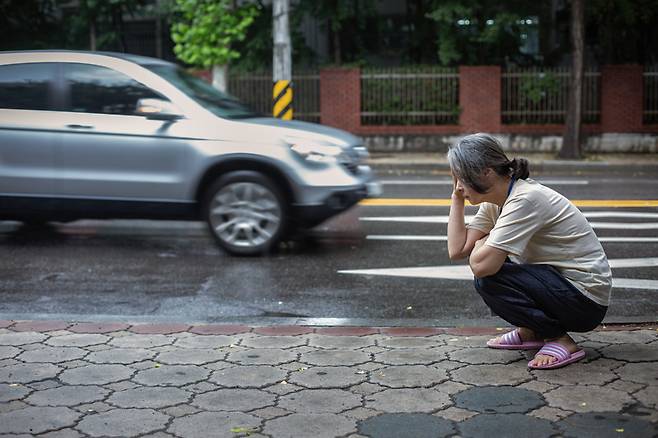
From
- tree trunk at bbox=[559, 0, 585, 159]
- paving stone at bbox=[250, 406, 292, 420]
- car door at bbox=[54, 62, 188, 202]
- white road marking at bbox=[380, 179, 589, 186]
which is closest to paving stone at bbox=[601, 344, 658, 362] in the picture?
paving stone at bbox=[250, 406, 292, 420]

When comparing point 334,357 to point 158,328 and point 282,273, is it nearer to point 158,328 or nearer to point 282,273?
point 158,328

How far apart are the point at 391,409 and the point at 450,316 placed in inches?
88.6

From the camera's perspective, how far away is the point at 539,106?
2172 centimetres

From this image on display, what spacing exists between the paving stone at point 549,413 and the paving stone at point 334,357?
1119mm

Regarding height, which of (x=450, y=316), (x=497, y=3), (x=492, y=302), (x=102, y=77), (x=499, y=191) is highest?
(x=497, y=3)

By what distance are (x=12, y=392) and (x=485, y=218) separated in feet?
8.34

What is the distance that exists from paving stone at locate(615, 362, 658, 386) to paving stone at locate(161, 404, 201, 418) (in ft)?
6.86

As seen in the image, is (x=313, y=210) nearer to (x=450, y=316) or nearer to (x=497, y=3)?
(x=450, y=316)

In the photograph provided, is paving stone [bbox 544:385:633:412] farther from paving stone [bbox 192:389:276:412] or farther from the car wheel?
the car wheel

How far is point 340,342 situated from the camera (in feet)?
18.0

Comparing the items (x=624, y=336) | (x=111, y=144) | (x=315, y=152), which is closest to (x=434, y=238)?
(x=315, y=152)

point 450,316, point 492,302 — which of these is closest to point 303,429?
point 492,302

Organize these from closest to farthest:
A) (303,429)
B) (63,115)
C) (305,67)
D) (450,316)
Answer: (303,429) → (450,316) → (63,115) → (305,67)

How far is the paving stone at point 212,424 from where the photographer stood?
159 inches
